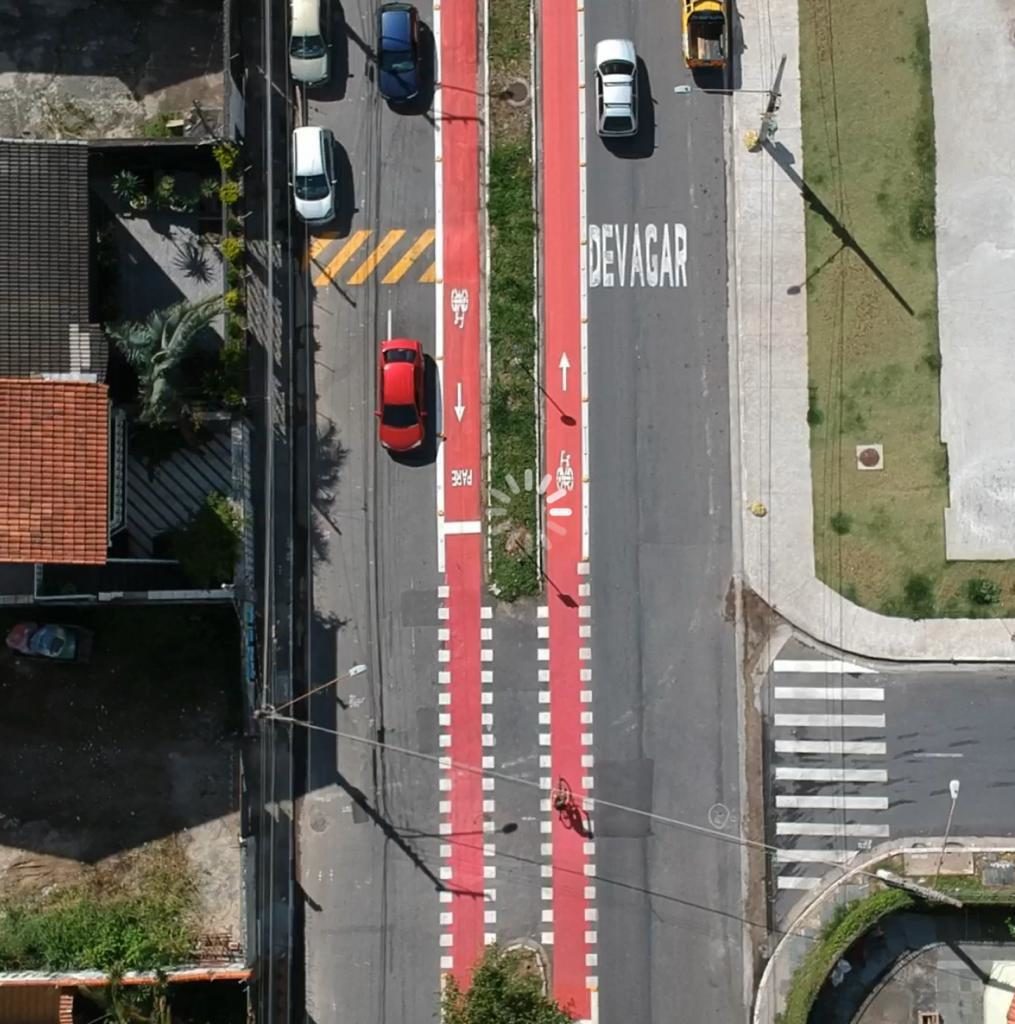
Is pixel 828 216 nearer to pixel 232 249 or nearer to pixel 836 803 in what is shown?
pixel 836 803

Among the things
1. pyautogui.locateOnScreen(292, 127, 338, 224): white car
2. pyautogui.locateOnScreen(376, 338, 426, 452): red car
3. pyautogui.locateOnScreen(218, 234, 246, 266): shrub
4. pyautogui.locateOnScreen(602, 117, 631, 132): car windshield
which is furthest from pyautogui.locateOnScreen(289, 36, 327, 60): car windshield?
pyautogui.locateOnScreen(376, 338, 426, 452): red car

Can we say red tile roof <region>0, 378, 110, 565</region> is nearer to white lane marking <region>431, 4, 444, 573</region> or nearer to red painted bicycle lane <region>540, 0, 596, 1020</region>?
white lane marking <region>431, 4, 444, 573</region>

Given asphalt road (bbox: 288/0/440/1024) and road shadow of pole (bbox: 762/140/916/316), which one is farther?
road shadow of pole (bbox: 762/140/916/316)

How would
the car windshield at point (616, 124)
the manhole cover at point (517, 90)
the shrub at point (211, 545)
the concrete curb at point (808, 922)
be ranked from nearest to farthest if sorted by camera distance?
the shrub at point (211, 545) < the concrete curb at point (808, 922) < the car windshield at point (616, 124) < the manhole cover at point (517, 90)

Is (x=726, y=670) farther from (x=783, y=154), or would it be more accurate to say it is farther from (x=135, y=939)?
(x=135, y=939)

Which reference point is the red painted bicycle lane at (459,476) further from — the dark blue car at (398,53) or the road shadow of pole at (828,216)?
the road shadow of pole at (828,216)

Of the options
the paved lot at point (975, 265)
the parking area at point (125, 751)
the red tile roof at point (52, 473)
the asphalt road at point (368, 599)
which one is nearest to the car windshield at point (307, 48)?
the asphalt road at point (368, 599)
